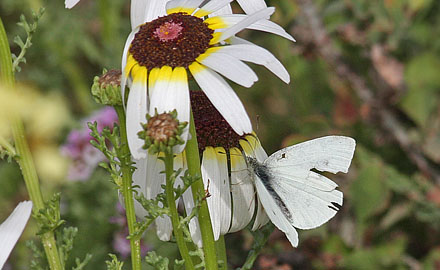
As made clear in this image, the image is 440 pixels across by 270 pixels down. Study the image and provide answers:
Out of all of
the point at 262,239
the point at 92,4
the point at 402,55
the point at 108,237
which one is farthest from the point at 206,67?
the point at 92,4

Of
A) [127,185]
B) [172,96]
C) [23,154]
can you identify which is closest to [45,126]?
[23,154]

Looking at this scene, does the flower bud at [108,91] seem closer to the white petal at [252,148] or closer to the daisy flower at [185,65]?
the daisy flower at [185,65]

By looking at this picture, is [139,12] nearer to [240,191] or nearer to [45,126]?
[240,191]

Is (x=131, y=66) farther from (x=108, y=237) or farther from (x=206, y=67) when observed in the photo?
(x=108, y=237)

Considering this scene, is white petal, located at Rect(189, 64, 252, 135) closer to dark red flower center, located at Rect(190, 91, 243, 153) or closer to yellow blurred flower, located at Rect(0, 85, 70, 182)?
dark red flower center, located at Rect(190, 91, 243, 153)

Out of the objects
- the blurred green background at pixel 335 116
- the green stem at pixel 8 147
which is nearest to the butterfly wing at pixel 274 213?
the green stem at pixel 8 147

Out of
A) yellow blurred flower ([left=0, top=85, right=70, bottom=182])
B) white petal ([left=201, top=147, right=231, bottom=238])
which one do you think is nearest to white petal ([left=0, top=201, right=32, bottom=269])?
white petal ([left=201, top=147, right=231, bottom=238])
